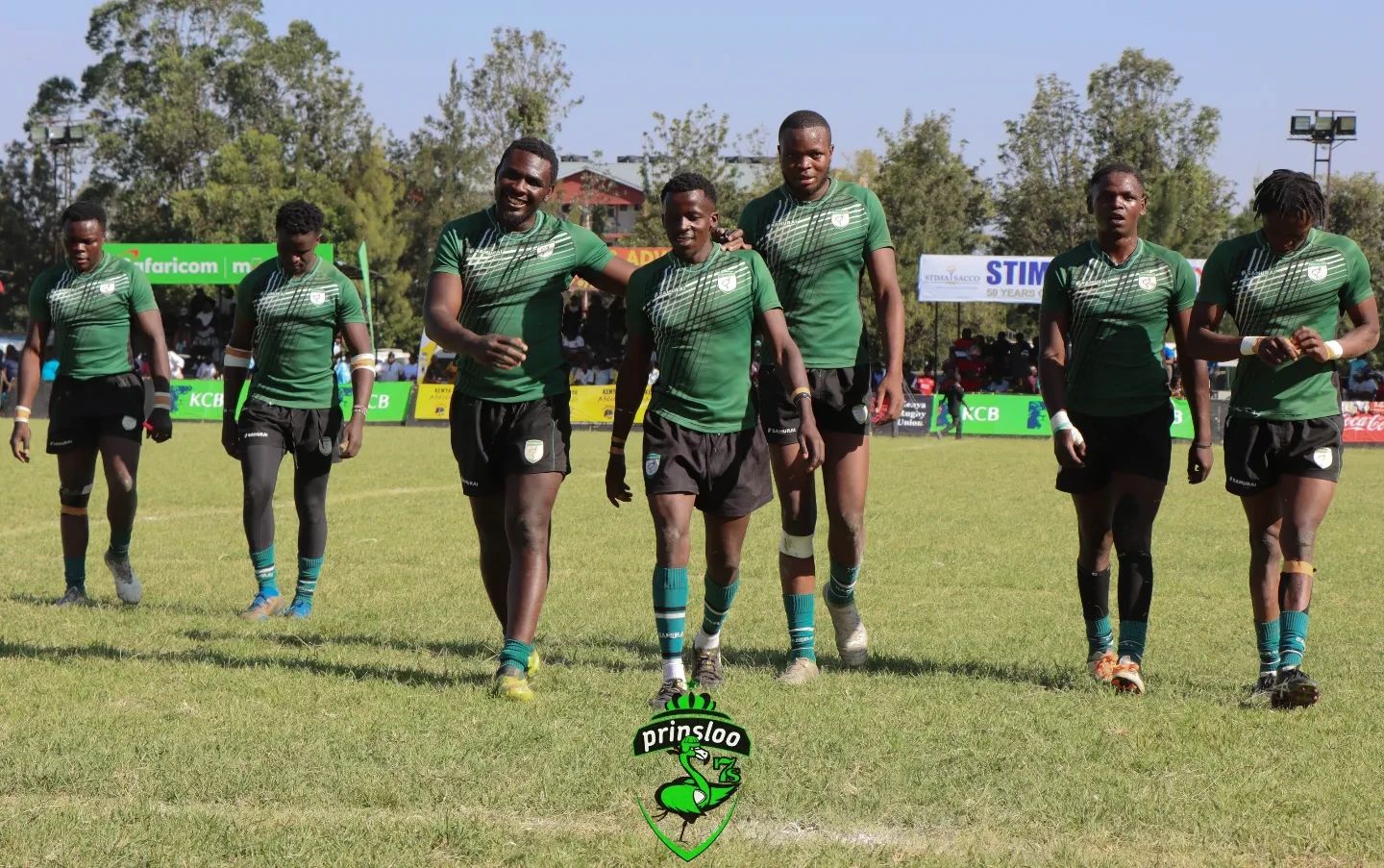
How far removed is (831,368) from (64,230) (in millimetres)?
4913

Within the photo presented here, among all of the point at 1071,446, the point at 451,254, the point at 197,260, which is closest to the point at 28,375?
the point at 451,254

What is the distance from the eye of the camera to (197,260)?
39.3 m

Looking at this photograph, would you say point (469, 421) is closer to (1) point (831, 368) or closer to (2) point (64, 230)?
(1) point (831, 368)

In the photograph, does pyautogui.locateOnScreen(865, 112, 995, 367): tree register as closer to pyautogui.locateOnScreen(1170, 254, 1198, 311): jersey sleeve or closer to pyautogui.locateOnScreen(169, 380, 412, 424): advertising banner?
pyautogui.locateOnScreen(169, 380, 412, 424): advertising banner

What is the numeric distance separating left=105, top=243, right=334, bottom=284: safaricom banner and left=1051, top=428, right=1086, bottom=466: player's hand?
1343 inches

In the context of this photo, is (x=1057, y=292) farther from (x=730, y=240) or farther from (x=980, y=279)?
(x=980, y=279)

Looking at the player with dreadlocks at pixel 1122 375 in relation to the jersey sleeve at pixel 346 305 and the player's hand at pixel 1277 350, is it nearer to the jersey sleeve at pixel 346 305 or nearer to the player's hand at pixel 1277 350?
the player's hand at pixel 1277 350

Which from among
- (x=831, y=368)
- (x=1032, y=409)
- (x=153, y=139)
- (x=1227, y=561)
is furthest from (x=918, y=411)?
(x=153, y=139)

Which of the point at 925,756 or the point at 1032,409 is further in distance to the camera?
the point at 1032,409

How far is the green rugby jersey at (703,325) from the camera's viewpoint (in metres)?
6.45

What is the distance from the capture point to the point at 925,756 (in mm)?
5383

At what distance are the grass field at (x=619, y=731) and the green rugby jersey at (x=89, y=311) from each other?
144cm

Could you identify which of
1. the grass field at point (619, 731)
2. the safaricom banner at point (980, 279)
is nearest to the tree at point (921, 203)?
the safaricom banner at point (980, 279)

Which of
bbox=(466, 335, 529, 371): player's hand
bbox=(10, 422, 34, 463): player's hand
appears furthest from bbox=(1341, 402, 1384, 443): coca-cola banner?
bbox=(466, 335, 529, 371): player's hand
